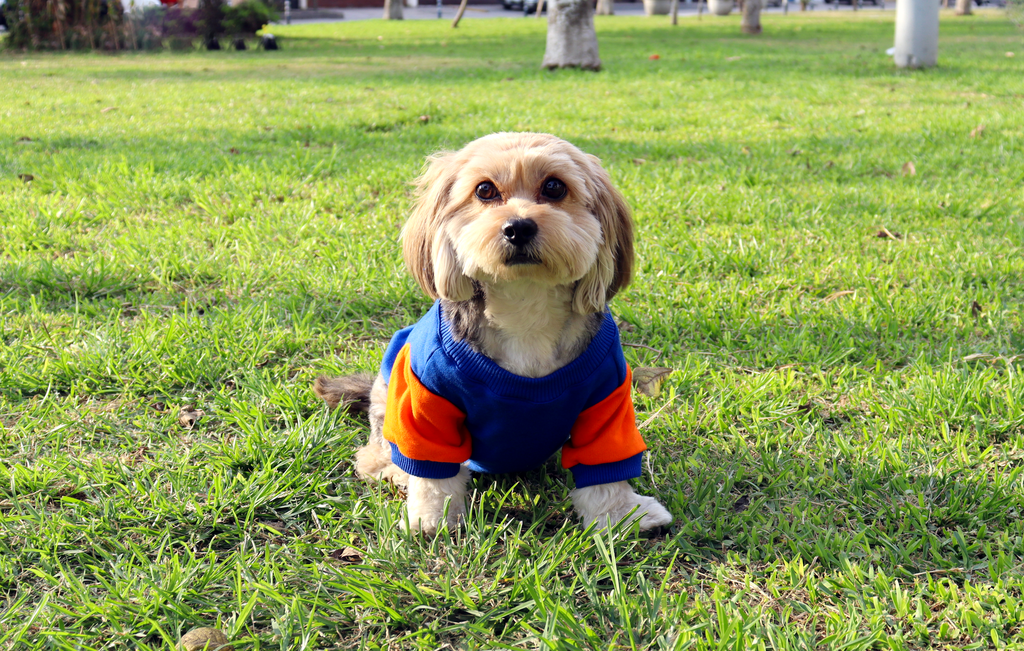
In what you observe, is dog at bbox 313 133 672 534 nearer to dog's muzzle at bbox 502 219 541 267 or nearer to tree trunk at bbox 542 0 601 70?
dog's muzzle at bbox 502 219 541 267

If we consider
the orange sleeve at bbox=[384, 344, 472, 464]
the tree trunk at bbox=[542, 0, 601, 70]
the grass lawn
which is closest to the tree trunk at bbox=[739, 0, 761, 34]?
the tree trunk at bbox=[542, 0, 601, 70]

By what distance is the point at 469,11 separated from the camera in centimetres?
4209

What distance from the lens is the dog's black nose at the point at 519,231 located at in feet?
7.62

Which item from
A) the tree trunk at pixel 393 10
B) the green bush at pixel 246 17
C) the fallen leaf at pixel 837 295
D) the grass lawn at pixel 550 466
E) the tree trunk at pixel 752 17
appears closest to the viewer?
the grass lawn at pixel 550 466

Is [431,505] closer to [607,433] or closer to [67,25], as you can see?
[607,433]

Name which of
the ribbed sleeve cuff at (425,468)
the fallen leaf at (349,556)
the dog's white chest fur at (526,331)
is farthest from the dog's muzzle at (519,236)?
the fallen leaf at (349,556)

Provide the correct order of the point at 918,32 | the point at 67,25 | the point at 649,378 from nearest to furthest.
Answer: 1. the point at 649,378
2. the point at 918,32
3. the point at 67,25

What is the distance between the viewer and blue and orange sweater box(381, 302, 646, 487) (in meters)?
2.47

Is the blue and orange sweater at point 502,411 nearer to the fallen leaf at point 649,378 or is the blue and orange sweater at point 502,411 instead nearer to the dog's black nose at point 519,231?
the dog's black nose at point 519,231

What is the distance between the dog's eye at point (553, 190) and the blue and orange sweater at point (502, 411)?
1.57ft

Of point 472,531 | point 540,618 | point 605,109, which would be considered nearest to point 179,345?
Result: point 472,531

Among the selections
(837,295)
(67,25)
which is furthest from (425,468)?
(67,25)

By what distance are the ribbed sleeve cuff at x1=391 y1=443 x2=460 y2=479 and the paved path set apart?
35.7 m

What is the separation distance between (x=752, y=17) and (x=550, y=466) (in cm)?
2503
